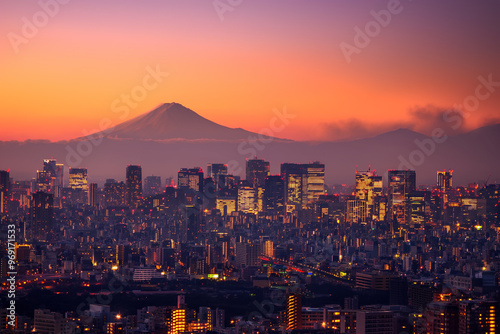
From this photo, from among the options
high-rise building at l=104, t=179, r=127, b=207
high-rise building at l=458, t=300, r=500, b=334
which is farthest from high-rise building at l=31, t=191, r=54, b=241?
high-rise building at l=458, t=300, r=500, b=334

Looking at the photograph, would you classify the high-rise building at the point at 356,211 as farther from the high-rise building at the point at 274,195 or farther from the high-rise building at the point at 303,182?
the high-rise building at the point at 303,182

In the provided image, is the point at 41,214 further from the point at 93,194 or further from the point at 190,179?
the point at 190,179

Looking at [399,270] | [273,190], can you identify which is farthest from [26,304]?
[273,190]

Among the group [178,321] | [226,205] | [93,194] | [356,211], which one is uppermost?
[93,194]

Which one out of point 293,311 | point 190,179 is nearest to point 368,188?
point 190,179

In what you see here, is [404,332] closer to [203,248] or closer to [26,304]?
[26,304]
